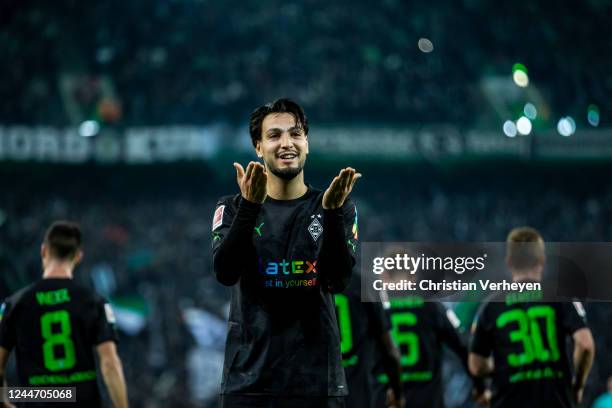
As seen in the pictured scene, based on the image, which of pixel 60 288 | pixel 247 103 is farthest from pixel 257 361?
pixel 247 103

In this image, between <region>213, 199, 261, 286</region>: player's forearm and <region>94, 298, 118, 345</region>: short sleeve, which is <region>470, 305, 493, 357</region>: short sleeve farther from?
<region>213, 199, 261, 286</region>: player's forearm

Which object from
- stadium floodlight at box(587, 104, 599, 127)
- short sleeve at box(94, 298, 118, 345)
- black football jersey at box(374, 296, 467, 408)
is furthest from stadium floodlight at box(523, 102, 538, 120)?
short sleeve at box(94, 298, 118, 345)

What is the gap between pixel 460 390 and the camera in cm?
1493

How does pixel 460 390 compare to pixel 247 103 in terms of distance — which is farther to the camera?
pixel 247 103

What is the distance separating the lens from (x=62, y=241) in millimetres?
4828

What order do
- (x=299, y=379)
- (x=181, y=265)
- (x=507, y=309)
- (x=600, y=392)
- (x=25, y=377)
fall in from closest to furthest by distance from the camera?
(x=299, y=379) → (x=25, y=377) → (x=507, y=309) → (x=600, y=392) → (x=181, y=265)

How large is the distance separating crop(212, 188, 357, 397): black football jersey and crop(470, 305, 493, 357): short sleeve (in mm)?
2537

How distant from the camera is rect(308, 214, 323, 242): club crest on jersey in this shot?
297 cm

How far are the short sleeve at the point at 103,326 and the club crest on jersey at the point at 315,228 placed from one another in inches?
88.6

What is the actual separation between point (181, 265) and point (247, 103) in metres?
3.57

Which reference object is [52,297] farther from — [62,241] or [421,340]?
[421,340]

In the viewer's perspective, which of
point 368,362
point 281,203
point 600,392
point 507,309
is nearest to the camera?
point 281,203

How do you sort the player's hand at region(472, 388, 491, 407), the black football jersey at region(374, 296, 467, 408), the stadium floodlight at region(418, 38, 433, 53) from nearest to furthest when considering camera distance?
1. the player's hand at region(472, 388, 491, 407)
2. the black football jersey at region(374, 296, 467, 408)
3. the stadium floodlight at region(418, 38, 433, 53)

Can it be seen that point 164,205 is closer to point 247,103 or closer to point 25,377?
point 247,103
